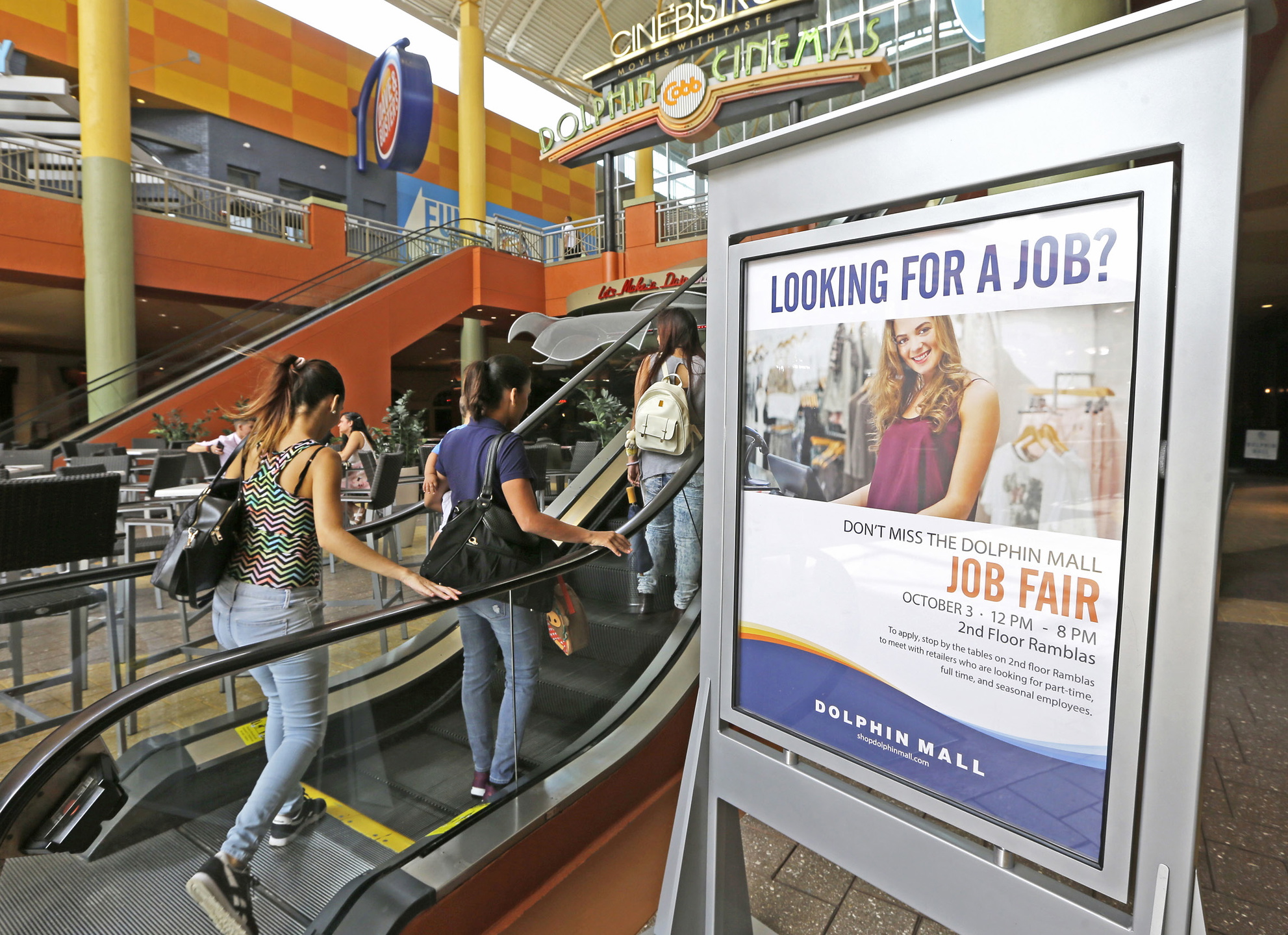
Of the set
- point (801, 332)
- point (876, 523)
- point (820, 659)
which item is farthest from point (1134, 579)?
point (801, 332)

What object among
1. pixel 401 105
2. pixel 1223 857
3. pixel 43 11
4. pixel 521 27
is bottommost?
pixel 1223 857

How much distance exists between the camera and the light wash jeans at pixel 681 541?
286 cm

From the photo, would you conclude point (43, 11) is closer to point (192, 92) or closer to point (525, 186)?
point (192, 92)

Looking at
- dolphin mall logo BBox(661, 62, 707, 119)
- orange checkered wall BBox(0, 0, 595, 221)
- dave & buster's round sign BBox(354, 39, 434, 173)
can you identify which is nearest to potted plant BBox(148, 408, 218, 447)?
dave & buster's round sign BBox(354, 39, 434, 173)

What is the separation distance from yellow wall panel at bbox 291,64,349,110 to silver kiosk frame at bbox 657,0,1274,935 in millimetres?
17651

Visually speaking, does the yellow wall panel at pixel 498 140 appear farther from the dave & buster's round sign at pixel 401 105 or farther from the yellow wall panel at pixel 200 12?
Answer: the yellow wall panel at pixel 200 12

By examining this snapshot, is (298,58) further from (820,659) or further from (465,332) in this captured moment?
(820,659)

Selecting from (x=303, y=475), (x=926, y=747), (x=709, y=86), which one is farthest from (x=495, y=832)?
(x=709, y=86)

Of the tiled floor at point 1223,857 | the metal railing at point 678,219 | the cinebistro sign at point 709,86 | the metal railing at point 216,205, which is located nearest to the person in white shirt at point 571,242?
the cinebistro sign at point 709,86

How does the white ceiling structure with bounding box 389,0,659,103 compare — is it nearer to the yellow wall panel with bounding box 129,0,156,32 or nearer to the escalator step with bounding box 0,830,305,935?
the yellow wall panel with bounding box 129,0,156,32

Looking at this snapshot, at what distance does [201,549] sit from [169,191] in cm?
1138

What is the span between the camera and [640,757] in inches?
102

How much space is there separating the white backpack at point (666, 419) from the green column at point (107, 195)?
9.48 metres

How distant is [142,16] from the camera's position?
12.6m
